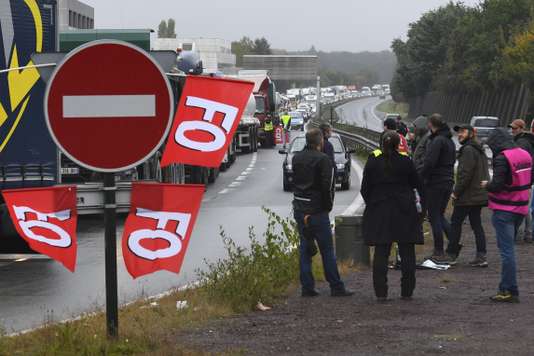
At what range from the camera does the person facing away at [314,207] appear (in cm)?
1113

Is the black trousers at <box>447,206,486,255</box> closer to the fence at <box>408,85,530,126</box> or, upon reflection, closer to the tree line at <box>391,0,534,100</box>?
the tree line at <box>391,0,534,100</box>

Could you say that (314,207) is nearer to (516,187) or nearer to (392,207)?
(392,207)

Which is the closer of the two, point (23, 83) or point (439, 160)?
point (439, 160)

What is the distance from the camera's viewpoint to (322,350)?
316 inches

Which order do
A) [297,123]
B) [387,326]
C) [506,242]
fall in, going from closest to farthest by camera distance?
[387,326] → [506,242] → [297,123]

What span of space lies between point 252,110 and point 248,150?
1.94m

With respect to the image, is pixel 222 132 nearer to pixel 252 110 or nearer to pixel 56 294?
pixel 56 294

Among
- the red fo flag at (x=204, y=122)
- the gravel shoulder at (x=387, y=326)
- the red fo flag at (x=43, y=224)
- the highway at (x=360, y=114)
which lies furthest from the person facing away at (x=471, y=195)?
the highway at (x=360, y=114)

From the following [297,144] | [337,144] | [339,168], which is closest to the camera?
[339,168]

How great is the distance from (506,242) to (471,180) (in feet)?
10.4

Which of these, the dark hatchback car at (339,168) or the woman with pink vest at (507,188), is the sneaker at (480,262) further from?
the dark hatchback car at (339,168)

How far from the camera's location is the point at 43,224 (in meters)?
6.76

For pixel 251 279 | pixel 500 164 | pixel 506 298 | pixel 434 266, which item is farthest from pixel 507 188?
pixel 434 266

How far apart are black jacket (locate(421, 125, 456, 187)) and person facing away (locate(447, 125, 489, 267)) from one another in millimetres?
178
